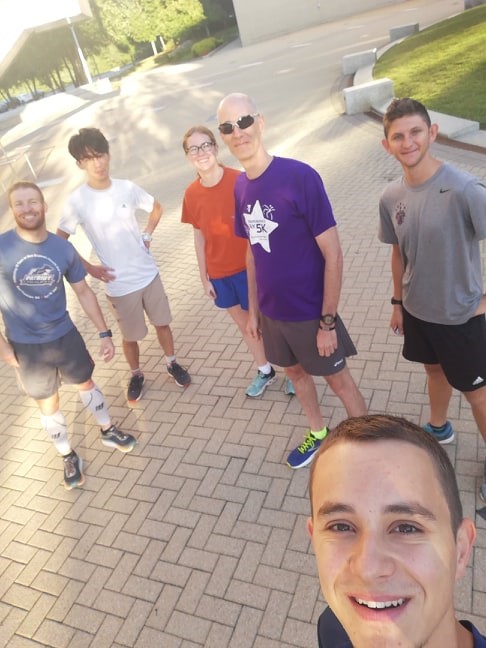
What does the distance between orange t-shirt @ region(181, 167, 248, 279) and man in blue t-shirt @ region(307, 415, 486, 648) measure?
2511mm

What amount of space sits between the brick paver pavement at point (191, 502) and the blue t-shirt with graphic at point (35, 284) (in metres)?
1.29

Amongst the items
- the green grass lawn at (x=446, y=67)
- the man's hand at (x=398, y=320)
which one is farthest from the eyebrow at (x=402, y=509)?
the green grass lawn at (x=446, y=67)

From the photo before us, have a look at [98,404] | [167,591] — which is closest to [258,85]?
[98,404]

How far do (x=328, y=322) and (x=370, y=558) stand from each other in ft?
6.06

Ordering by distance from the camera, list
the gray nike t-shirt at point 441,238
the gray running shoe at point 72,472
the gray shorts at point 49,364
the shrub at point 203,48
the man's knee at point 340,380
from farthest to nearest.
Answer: the shrub at point 203,48 < the gray running shoe at point 72,472 < the gray shorts at point 49,364 < the man's knee at point 340,380 < the gray nike t-shirt at point 441,238

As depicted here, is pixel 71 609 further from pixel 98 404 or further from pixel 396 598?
pixel 396 598

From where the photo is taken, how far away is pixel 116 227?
3.79 metres

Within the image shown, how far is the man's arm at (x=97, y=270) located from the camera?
12.4ft

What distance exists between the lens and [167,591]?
9.18ft

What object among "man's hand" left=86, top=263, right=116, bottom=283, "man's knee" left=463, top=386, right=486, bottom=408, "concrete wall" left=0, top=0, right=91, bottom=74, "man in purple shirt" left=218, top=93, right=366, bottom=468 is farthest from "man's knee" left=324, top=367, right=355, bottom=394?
"concrete wall" left=0, top=0, right=91, bottom=74

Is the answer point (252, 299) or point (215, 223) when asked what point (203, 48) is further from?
point (252, 299)

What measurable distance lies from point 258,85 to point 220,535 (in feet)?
62.3

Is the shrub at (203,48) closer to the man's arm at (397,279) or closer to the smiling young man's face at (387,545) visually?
the man's arm at (397,279)

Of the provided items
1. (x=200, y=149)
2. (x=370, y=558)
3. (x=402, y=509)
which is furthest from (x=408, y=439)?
(x=200, y=149)
